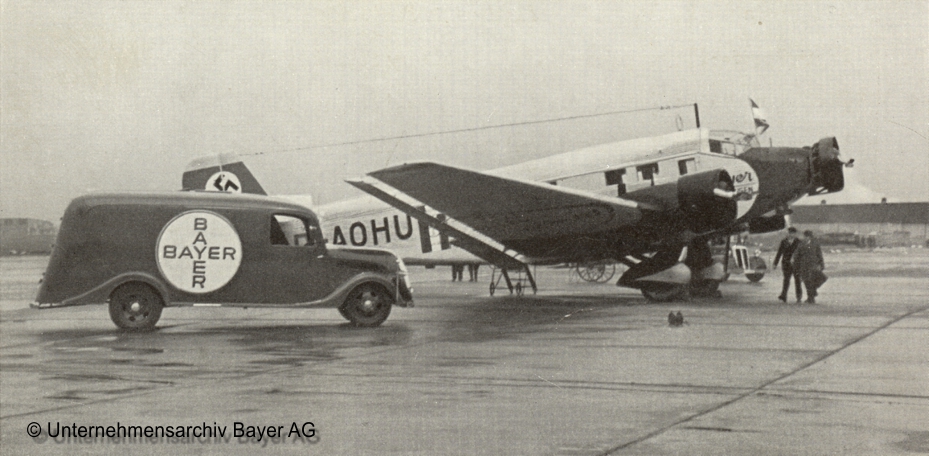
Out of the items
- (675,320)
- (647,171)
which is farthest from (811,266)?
(675,320)

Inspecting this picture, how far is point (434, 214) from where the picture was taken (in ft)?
56.4

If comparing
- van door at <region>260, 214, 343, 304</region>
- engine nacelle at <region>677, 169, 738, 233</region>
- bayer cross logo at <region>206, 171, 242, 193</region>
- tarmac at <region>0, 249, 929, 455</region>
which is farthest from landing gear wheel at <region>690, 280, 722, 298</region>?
bayer cross logo at <region>206, 171, 242, 193</region>

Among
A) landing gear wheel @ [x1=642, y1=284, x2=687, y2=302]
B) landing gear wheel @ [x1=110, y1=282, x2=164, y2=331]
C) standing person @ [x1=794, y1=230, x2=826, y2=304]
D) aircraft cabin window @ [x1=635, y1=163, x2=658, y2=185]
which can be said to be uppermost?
aircraft cabin window @ [x1=635, y1=163, x2=658, y2=185]

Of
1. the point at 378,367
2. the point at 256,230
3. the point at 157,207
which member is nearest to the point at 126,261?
the point at 157,207

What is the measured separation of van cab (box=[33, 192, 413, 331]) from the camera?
13.1 metres

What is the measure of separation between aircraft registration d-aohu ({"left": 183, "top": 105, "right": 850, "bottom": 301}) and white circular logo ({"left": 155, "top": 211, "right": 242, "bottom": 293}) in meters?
2.71

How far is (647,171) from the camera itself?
18.0 meters

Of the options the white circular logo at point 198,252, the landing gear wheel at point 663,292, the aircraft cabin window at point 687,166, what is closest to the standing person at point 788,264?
the landing gear wheel at point 663,292

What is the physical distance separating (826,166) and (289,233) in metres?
10.4

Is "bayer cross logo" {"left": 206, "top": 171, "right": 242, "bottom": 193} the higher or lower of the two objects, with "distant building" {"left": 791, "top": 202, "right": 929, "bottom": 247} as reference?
higher

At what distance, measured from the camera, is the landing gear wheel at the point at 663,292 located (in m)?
17.7

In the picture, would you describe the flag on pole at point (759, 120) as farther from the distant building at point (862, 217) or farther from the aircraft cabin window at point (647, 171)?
the distant building at point (862, 217)

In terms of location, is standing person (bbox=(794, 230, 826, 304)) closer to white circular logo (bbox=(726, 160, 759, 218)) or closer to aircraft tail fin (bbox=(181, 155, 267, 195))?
white circular logo (bbox=(726, 160, 759, 218))

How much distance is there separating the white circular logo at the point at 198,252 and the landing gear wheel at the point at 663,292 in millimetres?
8527
